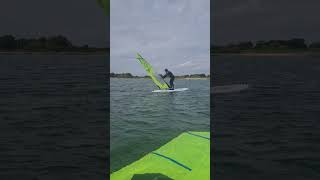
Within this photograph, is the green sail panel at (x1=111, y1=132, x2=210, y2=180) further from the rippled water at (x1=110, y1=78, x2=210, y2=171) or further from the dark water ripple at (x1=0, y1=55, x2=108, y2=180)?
the dark water ripple at (x1=0, y1=55, x2=108, y2=180)

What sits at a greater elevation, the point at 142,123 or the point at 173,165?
the point at 142,123

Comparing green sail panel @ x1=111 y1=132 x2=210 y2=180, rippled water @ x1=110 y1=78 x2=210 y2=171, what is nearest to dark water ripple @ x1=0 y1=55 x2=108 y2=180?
rippled water @ x1=110 y1=78 x2=210 y2=171

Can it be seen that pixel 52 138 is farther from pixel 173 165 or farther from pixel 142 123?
pixel 173 165

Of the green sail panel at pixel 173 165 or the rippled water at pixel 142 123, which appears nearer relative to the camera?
the green sail panel at pixel 173 165

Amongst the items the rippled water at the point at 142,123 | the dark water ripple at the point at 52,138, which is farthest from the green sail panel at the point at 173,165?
the dark water ripple at the point at 52,138

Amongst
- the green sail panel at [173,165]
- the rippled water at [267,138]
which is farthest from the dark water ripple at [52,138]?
the rippled water at [267,138]

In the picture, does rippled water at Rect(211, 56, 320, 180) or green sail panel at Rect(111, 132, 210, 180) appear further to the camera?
rippled water at Rect(211, 56, 320, 180)

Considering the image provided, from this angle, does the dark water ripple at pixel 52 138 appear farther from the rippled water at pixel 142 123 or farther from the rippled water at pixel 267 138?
the rippled water at pixel 267 138

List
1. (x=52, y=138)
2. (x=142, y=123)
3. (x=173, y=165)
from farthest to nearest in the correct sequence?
1. (x=52, y=138)
2. (x=142, y=123)
3. (x=173, y=165)

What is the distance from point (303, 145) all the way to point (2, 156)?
7.16 metres

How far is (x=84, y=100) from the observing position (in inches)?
794

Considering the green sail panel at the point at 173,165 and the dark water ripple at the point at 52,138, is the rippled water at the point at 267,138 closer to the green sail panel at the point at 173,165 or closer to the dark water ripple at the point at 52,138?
the green sail panel at the point at 173,165

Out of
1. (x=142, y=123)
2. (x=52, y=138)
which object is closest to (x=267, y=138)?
(x=142, y=123)

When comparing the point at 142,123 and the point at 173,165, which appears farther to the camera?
the point at 142,123
